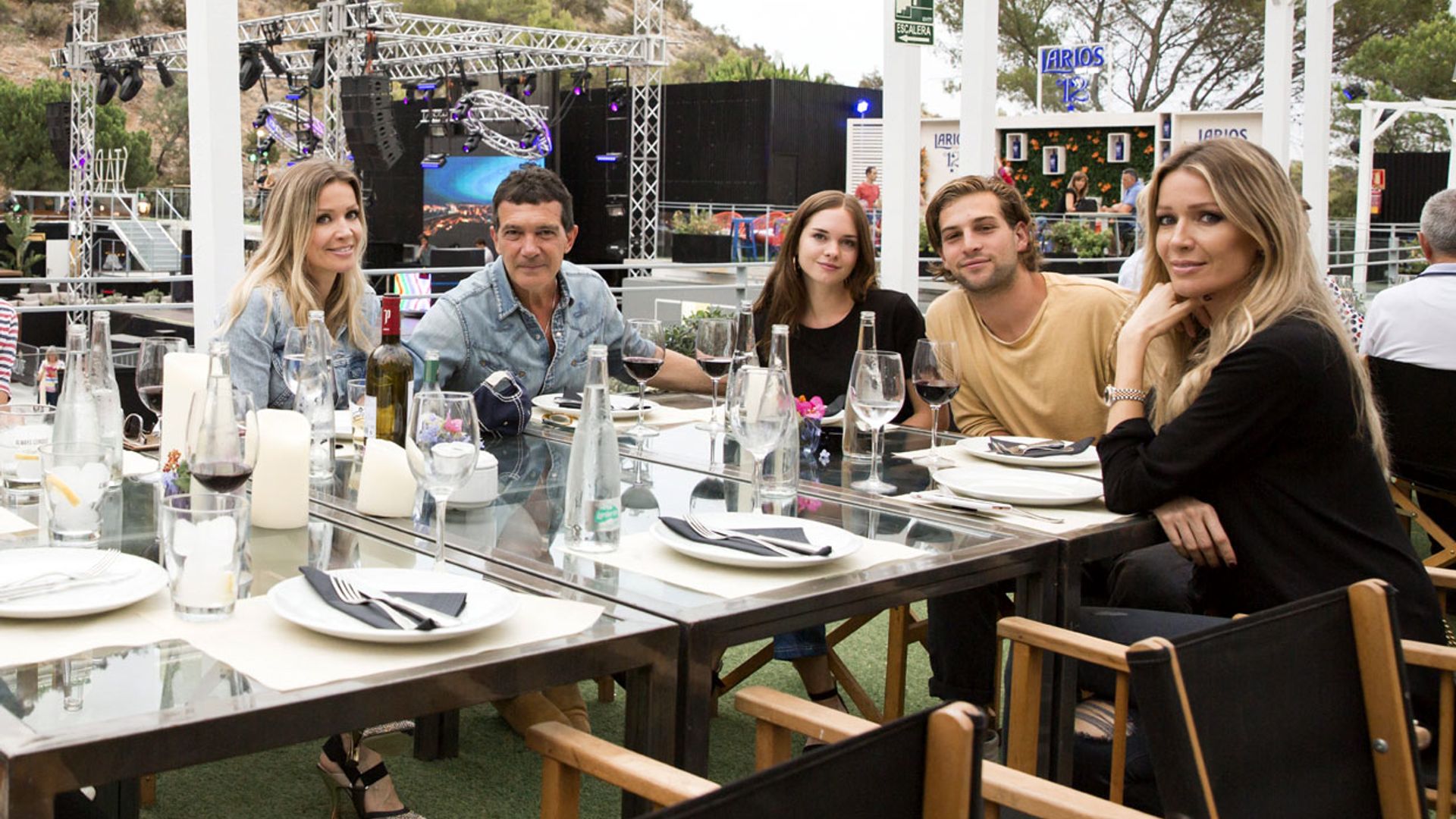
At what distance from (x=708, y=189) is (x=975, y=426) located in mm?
24343

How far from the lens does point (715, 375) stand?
2.68 m

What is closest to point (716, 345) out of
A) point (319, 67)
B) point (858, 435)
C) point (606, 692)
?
point (858, 435)

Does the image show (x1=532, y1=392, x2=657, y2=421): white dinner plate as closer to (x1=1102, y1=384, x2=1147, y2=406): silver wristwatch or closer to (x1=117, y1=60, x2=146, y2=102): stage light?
(x1=1102, y1=384, x2=1147, y2=406): silver wristwatch

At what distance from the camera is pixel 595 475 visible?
173 cm

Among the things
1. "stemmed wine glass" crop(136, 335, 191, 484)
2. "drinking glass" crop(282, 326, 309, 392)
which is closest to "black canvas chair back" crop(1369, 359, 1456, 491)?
"drinking glass" crop(282, 326, 309, 392)

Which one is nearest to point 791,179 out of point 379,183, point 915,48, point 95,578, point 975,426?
point 379,183

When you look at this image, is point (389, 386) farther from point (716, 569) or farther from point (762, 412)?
point (716, 569)

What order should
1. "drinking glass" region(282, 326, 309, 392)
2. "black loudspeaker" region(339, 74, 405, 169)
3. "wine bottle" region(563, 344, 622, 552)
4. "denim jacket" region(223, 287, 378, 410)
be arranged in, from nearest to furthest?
"wine bottle" region(563, 344, 622, 552), "drinking glass" region(282, 326, 309, 392), "denim jacket" region(223, 287, 378, 410), "black loudspeaker" region(339, 74, 405, 169)

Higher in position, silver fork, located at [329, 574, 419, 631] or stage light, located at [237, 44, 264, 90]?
stage light, located at [237, 44, 264, 90]

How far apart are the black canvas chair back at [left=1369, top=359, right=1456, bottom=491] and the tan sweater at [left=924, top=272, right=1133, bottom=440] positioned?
0.98 m

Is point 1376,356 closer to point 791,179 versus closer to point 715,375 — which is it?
point 715,375

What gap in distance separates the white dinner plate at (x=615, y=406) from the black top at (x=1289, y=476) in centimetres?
115

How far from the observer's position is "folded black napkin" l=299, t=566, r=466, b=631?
4.38ft

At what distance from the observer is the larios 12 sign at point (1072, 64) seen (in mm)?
21656
